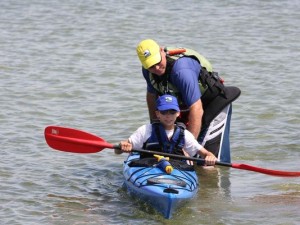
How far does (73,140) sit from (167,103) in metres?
1.10

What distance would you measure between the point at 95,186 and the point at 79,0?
522 inches

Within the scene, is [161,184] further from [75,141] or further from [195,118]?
[75,141]

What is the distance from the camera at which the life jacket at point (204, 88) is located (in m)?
8.06

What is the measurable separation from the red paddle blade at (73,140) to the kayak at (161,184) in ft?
1.27

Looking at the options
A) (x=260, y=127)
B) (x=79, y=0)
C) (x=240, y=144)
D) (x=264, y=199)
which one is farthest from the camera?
(x=79, y=0)

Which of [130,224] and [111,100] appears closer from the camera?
[130,224]

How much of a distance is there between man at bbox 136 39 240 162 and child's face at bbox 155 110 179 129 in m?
0.34

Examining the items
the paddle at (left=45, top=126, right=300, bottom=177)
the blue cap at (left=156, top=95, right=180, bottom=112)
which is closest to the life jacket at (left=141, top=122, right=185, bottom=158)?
the blue cap at (left=156, top=95, right=180, bottom=112)

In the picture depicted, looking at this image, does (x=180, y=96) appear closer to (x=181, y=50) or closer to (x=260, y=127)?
(x=181, y=50)

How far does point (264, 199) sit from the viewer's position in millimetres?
8047

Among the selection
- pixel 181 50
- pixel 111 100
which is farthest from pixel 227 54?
pixel 181 50

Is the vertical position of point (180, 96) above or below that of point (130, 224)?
above

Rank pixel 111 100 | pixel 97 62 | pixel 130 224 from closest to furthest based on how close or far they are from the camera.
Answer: pixel 130 224
pixel 111 100
pixel 97 62

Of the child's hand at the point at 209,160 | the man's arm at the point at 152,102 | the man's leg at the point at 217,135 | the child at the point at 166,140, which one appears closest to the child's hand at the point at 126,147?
the child at the point at 166,140
